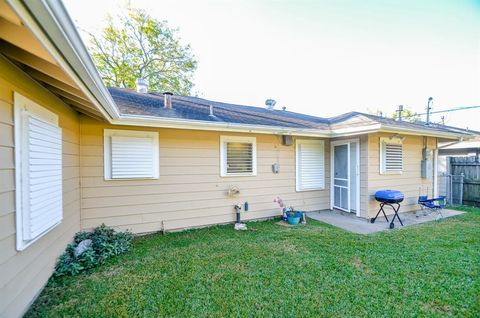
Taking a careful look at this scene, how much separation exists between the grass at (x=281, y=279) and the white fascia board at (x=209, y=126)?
7.42 ft

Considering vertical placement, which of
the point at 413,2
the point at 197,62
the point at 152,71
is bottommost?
the point at 413,2

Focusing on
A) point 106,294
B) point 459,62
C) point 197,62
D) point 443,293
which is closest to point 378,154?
point 443,293

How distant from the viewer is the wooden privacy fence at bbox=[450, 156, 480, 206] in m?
7.49

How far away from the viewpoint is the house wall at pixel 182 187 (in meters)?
4.25

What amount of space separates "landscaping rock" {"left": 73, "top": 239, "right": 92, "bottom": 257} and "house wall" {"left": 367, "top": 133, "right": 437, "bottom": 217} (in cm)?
597

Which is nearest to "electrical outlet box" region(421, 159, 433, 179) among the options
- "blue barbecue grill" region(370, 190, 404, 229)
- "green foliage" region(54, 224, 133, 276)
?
"blue barbecue grill" region(370, 190, 404, 229)

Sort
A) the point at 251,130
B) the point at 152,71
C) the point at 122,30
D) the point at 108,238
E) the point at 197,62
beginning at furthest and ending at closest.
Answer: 1. the point at 197,62
2. the point at 152,71
3. the point at 122,30
4. the point at 251,130
5. the point at 108,238

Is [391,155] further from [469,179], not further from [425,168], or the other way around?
[469,179]

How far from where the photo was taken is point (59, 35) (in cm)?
138

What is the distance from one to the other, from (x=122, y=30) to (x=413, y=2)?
14.5 m

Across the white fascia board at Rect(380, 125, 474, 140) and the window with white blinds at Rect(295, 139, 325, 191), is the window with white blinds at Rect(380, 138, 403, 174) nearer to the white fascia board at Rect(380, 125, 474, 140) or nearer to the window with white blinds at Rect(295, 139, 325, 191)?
the white fascia board at Rect(380, 125, 474, 140)

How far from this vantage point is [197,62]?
51.4ft

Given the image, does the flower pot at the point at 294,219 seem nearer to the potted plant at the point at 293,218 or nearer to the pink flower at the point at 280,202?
the potted plant at the point at 293,218

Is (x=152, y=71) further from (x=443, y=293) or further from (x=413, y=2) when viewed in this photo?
(x=443, y=293)
